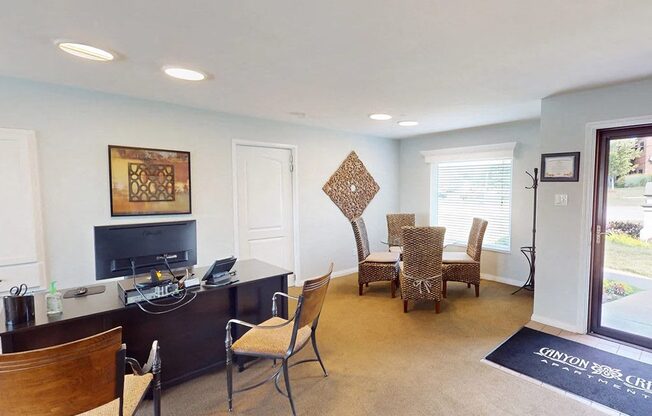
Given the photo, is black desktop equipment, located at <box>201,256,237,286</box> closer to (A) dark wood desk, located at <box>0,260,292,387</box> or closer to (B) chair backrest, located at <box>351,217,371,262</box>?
(A) dark wood desk, located at <box>0,260,292,387</box>

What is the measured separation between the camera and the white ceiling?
5.09 ft

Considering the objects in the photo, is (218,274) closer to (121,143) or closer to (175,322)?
(175,322)

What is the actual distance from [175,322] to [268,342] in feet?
2.18

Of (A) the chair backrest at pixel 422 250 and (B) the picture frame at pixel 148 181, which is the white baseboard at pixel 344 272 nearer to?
(A) the chair backrest at pixel 422 250

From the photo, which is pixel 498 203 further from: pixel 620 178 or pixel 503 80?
pixel 503 80

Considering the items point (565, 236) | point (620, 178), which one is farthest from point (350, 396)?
point (620, 178)

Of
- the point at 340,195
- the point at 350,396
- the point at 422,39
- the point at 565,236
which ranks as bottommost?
the point at 350,396

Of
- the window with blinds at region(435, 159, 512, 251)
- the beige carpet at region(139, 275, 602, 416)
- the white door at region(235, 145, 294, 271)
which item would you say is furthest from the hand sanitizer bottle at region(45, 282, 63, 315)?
the window with blinds at region(435, 159, 512, 251)

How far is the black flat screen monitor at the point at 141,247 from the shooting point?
184 cm

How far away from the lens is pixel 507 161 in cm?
461

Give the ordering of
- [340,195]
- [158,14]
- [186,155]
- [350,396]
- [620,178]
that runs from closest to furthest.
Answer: [158,14]
[350,396]
[620,178]
[186,155]
[340,195]

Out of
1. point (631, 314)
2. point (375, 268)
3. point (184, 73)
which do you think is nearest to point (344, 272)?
point (375, 268)

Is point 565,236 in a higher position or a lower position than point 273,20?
lower

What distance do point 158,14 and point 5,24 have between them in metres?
0.82
